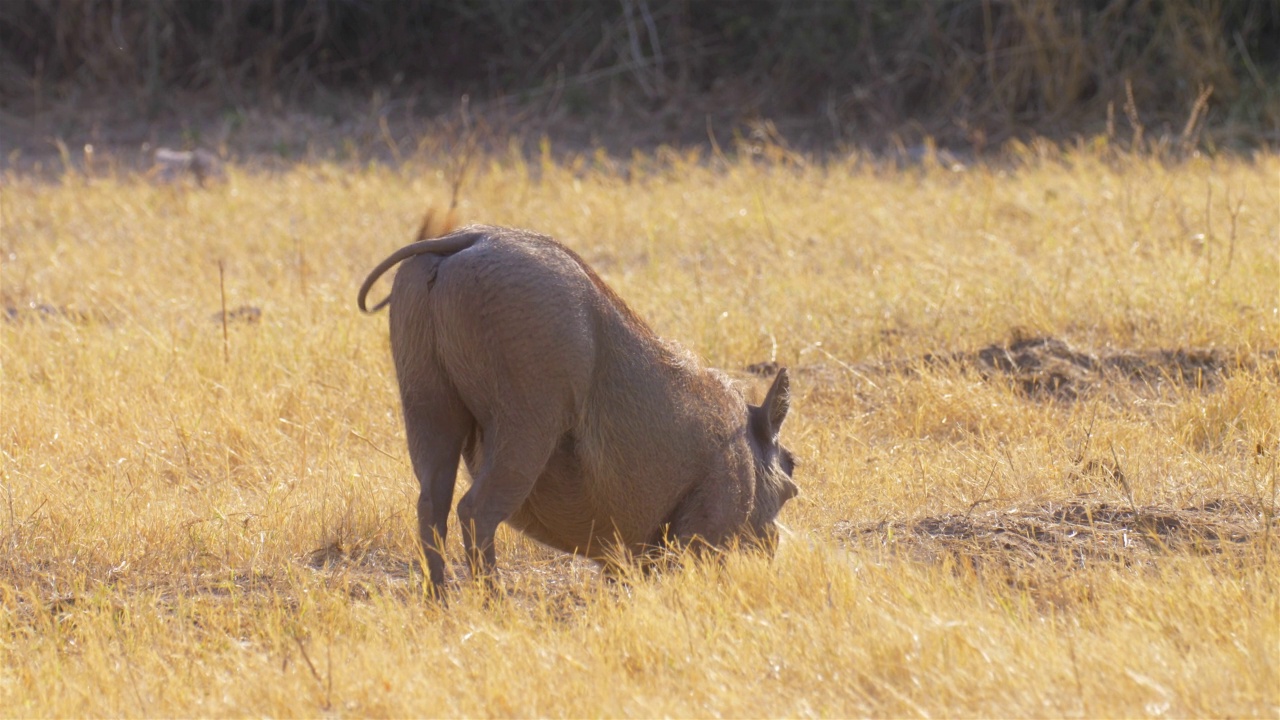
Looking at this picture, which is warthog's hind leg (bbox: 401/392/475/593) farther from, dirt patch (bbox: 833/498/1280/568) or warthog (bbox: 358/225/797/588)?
dirt patch (bbox: 833/498/1280/568)

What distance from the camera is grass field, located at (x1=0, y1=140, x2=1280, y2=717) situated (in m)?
3.20

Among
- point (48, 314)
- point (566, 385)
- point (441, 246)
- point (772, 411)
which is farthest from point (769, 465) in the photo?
point (48, 314)

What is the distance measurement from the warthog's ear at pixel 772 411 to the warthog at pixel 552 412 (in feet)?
0.16

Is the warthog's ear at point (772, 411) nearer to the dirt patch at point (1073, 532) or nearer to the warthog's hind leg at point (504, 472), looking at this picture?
the dirt patch at point (1073, 532)

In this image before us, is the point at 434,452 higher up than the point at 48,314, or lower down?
higher up

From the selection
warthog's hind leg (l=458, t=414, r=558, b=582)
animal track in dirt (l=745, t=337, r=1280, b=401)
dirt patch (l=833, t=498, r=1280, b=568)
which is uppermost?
warthog's hind leg (l=458, t=414, r=558, b=582)

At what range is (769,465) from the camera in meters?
4.20

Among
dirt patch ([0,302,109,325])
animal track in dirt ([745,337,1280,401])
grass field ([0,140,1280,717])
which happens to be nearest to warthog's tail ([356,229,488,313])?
grass field ([0,140,1280,717])

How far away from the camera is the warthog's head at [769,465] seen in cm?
412

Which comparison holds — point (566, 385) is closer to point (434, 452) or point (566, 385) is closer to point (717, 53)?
point (434, 452)

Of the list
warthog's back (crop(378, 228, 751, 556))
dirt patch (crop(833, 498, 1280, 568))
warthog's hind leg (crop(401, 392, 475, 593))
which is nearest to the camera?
warthog's back (crop(378, 228, 751, 556))

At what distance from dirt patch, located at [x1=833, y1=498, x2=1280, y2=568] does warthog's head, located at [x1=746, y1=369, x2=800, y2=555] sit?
0.86 feet

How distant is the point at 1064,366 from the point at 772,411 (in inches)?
85.5

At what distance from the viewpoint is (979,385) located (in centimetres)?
556
